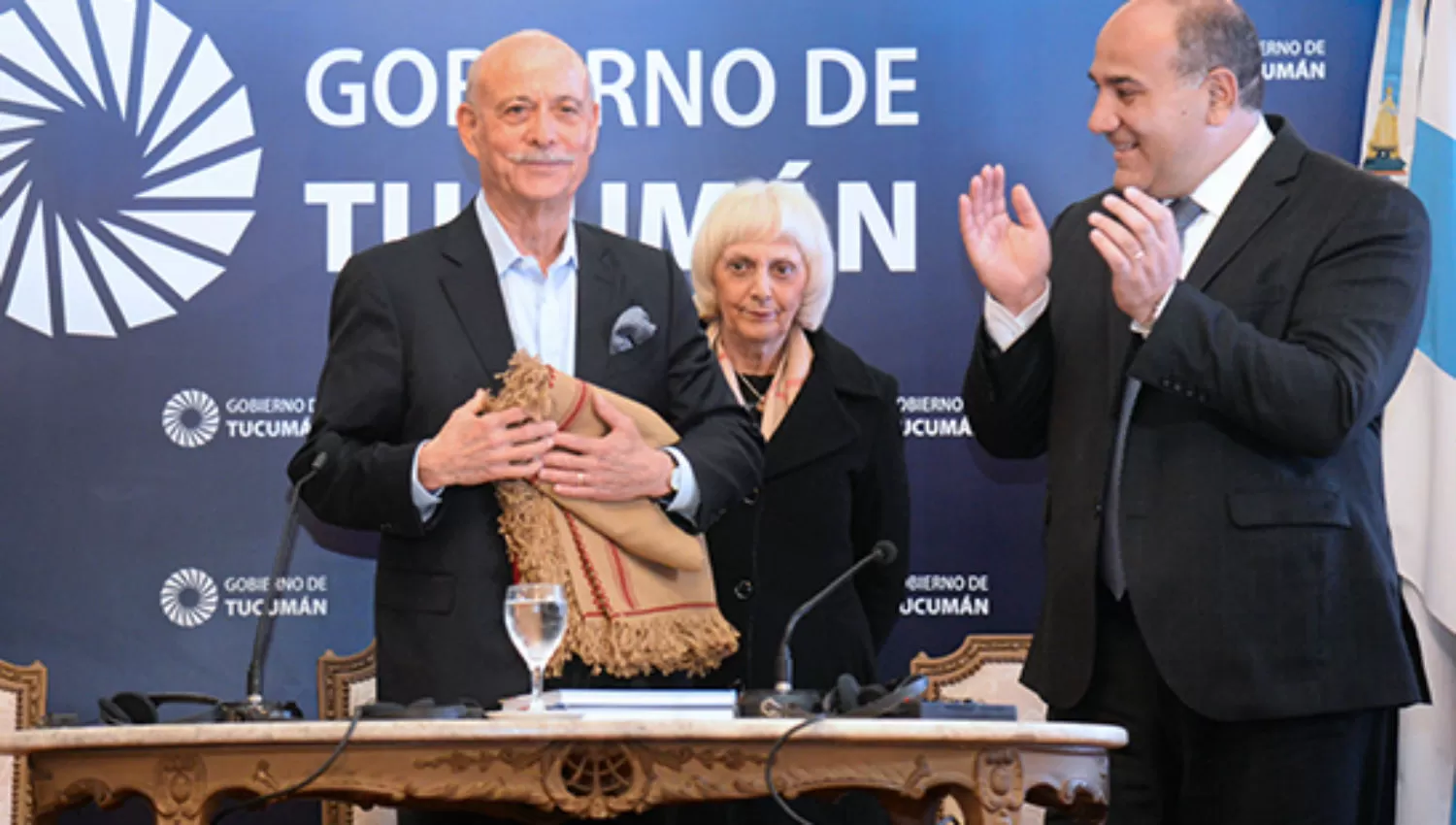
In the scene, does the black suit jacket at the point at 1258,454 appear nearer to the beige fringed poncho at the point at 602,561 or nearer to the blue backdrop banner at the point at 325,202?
the beige fringed poncho at the point at 602,561

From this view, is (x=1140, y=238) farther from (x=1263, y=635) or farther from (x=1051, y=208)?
(x=1051, y=208)

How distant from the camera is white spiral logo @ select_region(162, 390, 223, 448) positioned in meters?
4.34

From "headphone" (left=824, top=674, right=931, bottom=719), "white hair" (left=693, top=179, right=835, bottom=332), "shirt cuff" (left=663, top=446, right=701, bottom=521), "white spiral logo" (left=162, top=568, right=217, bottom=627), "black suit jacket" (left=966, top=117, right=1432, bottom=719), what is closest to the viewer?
"headphone" (left=824, top=674, right=931, bottom=719)

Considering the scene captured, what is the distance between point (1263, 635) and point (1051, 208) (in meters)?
1.74

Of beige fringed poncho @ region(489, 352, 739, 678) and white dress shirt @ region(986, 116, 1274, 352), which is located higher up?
white dress shirt @ region(986, 116, 1274, 352)

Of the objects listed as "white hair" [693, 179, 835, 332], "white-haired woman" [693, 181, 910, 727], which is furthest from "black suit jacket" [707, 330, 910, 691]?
"white hair" [693, 179, 835, 332]

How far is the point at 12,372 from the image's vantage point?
4328mm

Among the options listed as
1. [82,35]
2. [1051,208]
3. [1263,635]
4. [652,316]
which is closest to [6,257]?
[82,35]

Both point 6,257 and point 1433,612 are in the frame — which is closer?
point 1433,612

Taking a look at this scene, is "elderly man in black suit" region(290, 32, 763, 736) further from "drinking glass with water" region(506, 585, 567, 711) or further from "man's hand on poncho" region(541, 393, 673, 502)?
"drinking glass with water" region(506, 585, 567, 711)

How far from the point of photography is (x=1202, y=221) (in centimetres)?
321

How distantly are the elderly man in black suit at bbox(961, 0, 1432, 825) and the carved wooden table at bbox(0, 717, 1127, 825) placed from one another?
2.37 ft

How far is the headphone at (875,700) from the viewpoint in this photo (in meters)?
2.31

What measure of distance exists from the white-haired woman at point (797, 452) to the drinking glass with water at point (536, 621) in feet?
5.01
